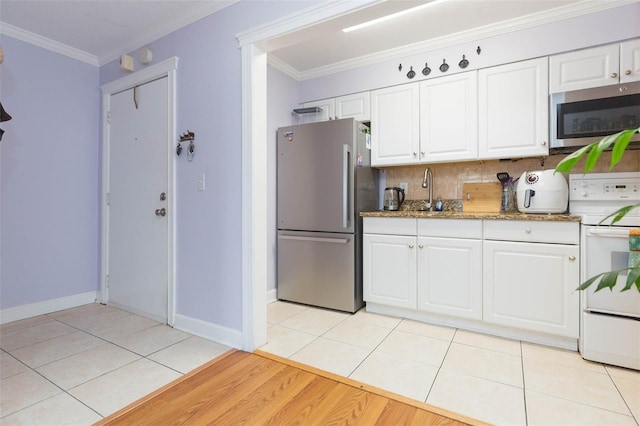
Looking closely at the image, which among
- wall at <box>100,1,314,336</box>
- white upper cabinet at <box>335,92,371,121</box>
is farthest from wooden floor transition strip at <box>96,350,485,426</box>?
white upper cabinet at <box>335,92,371,121</box>

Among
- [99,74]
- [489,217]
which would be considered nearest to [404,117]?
[489,217]

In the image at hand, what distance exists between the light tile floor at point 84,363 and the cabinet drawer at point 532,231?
2035 millimetres

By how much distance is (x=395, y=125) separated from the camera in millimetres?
2908

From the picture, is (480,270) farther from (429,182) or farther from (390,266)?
(429,182)

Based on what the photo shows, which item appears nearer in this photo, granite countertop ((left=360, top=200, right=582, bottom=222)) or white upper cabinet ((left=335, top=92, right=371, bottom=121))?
granite countertop ((left=360, top=200, right=582, bottom=222))

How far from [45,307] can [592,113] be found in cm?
459

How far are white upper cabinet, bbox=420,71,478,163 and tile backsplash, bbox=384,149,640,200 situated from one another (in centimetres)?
26

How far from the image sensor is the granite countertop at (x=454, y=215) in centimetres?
205

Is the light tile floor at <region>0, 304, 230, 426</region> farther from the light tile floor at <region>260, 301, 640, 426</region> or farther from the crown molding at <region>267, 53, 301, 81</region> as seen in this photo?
the crown molding at <region>267, 53, 301, 81</region>

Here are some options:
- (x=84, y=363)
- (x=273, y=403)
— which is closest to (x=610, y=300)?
(x=273, y=403)

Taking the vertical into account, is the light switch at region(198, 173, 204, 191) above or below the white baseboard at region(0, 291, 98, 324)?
above

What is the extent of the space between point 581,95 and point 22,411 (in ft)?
12.3

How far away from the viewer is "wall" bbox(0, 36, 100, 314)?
2.59m

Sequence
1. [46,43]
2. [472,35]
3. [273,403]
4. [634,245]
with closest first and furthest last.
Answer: [273,403] → [634,245] → [472,35] → [46,43]
